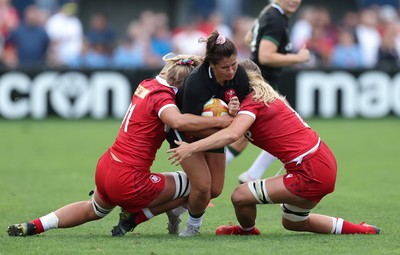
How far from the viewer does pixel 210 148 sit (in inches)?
275

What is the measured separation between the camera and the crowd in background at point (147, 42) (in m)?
19.6

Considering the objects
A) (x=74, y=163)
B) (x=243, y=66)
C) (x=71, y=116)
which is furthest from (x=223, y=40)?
(x=71, y=116)

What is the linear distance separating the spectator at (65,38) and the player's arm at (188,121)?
12.9 meters

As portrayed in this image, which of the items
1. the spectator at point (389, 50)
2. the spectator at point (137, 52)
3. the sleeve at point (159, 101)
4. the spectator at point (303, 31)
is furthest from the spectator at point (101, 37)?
the sleeve at point (159, 101)

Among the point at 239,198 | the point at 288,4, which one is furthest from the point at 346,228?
the point at 288,4

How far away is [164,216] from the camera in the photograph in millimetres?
8789

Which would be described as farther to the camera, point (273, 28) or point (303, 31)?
point (303, 31)

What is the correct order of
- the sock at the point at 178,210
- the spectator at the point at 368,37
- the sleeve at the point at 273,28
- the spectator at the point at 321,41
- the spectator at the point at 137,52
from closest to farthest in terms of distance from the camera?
the sock at the point at 178,210, the sleeve at the point at 273,28, the spectator at the point at 137,52, the spectator at the point at 321,41, the spectator at the point at 368,37

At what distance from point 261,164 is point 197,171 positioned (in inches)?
110

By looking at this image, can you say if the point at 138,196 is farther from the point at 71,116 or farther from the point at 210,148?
the point at 71,116

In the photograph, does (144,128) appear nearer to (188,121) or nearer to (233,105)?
(188,121)

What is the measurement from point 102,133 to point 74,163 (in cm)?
376

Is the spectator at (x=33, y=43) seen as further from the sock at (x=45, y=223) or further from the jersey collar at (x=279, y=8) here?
the sock at (x=45, y=223)

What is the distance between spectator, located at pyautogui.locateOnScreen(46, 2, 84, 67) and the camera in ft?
65.2
